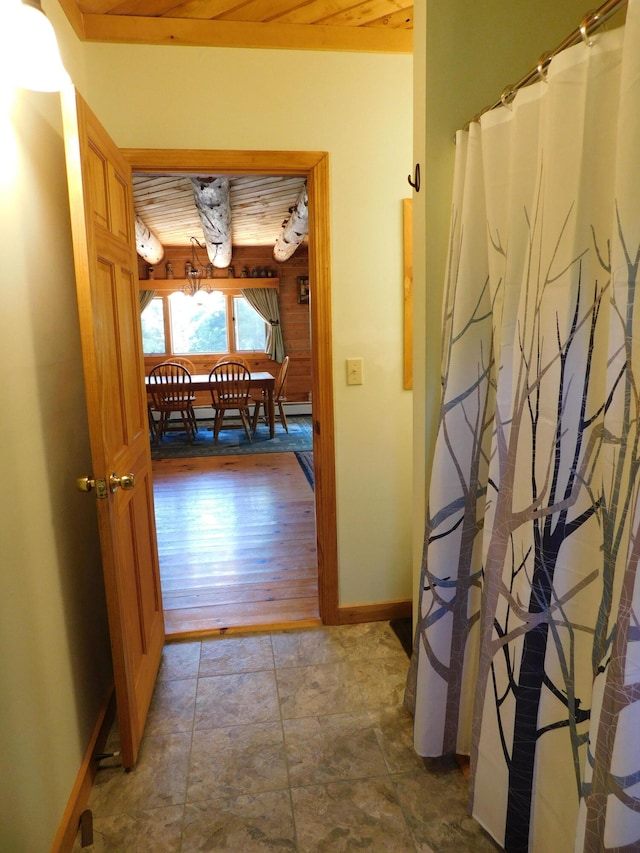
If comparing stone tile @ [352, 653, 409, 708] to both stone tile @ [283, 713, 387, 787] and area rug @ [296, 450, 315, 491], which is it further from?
area rug @ [296, 450, 315, 491]

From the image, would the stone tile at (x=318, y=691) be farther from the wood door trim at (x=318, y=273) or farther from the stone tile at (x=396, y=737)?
the wood door trim at (x=318, y=273)

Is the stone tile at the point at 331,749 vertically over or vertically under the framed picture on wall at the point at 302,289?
under

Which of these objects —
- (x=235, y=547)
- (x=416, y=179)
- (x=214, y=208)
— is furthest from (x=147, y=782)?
(x=214, y=208)

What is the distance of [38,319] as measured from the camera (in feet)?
4.67

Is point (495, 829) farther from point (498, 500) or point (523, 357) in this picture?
point (523, 357)

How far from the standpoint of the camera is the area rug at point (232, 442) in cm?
616

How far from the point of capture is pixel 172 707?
1.94 m

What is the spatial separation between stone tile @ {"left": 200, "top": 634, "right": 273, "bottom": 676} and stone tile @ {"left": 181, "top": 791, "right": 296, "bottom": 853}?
0.62 m

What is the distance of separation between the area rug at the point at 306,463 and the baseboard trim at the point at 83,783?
298 cm

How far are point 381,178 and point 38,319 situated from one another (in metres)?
1.46

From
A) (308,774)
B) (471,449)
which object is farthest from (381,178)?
(308,774)

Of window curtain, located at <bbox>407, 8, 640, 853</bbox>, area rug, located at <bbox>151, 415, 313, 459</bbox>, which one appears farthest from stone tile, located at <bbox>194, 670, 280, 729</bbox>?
area rug, located at <bbox>151, 415, 313, 459</bbox>

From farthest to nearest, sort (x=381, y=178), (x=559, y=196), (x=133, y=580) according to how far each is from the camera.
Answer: (x=381, y=178) < (x=133, y=580) < (x=559, y=196)

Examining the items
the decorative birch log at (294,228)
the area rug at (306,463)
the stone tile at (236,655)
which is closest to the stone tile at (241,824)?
the stone tile at (236,655)
